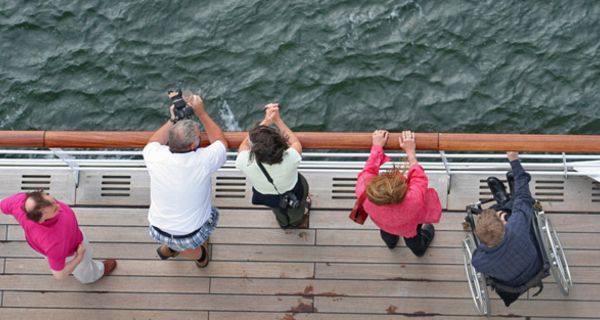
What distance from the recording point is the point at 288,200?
493cm

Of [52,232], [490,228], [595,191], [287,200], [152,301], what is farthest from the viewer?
[595,191]

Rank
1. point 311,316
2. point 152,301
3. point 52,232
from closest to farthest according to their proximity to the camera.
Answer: point 52,232, point 311,316, point 152,301

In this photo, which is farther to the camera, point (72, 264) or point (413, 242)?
point (413, 242)

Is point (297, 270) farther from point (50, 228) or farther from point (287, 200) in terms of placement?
point (50, 228)

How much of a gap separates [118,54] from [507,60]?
5.45 m

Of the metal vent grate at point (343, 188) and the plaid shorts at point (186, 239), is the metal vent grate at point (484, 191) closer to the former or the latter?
the metal vent grate at point (343, 188)

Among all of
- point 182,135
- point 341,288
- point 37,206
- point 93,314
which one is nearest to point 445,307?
point 341,288

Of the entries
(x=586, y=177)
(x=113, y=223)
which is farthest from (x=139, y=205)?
(x=586, y=177)

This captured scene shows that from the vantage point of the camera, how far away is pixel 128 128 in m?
9.70

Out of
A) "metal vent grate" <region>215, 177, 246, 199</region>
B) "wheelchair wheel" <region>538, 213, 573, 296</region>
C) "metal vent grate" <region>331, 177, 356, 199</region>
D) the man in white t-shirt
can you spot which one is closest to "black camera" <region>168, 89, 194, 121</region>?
the man in white t-shirt

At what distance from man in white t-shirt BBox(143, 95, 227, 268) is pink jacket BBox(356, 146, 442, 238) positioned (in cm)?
98

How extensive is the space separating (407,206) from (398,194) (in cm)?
18

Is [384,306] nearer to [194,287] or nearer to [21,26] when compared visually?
[194,287]

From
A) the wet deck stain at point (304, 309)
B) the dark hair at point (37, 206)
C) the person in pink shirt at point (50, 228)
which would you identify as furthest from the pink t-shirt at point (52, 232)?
the wet deck stain at point (304, 309)
